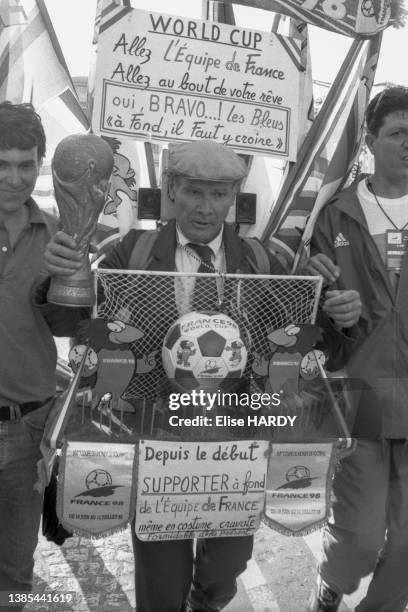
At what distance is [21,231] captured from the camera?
243cm

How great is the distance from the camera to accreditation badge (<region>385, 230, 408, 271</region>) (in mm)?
2676

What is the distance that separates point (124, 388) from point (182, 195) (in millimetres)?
745

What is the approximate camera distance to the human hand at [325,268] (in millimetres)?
2557

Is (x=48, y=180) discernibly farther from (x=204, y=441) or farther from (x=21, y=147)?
(x=204, y=441)

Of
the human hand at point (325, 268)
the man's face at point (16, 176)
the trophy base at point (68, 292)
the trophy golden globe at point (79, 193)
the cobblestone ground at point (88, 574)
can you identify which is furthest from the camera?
the cobblestone ground at point (88, 574)

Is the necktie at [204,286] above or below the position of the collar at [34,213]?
below

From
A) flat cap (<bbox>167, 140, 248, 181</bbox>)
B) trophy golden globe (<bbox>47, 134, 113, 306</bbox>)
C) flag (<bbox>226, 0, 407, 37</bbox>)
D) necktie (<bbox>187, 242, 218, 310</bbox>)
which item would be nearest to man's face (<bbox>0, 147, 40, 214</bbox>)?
trophy golden globe (<bbox>47, 134, 113, 306</bbox>)

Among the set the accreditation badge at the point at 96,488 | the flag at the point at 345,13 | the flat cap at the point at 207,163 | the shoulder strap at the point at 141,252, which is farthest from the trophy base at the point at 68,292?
the flag at the point at 345,13

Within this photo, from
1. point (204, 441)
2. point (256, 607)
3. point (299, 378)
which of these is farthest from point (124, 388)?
point (256, 607)

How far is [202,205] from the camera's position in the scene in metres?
2.47

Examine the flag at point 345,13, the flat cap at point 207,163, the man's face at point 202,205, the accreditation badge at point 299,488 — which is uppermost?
the flag at point 345,13

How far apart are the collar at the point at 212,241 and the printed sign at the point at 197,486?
2.56 ft

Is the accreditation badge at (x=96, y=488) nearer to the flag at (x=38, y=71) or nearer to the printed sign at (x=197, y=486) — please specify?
the printed sign at (x=197, y=486)

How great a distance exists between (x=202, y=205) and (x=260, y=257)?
32 cm
